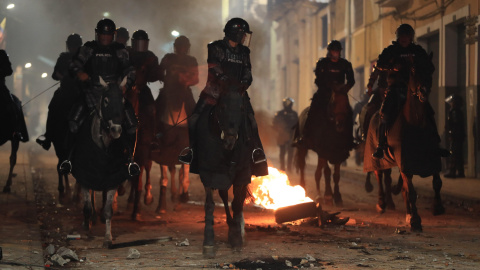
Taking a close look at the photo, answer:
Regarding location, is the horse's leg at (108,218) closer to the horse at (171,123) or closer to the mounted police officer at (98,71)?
the mounted police officer at (98,71)

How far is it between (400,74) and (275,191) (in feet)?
8.67

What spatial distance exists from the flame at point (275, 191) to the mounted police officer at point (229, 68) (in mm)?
2634

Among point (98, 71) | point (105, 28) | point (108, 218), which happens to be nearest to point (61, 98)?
point (105, 28)

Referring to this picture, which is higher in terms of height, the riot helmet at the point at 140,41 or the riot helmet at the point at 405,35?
the riot helmet at the point at 140,41

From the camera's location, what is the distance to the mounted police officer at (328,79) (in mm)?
13375

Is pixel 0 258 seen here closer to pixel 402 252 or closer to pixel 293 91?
pixel 402 252

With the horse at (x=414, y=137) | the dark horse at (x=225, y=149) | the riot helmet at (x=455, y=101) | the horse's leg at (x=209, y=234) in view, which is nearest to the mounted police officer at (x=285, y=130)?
the riot helmet at (x=455, y=101)

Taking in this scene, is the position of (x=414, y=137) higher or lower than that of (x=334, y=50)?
lower

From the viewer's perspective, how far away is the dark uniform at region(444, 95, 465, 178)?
18750mm

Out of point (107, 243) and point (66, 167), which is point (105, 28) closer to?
point (66, 167)

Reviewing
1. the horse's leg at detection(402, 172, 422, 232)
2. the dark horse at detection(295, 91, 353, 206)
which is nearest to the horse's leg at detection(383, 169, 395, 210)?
the dark horse at detection(295, 91, 353, 206)

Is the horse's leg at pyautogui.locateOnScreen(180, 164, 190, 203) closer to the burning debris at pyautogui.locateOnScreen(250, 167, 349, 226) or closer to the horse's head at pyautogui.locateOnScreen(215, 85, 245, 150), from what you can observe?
the burning debris at pyautogui.locateOnScreen(250, 167, 349, 226)

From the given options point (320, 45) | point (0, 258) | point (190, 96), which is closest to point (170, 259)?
point (0, 258)

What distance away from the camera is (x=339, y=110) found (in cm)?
1316
